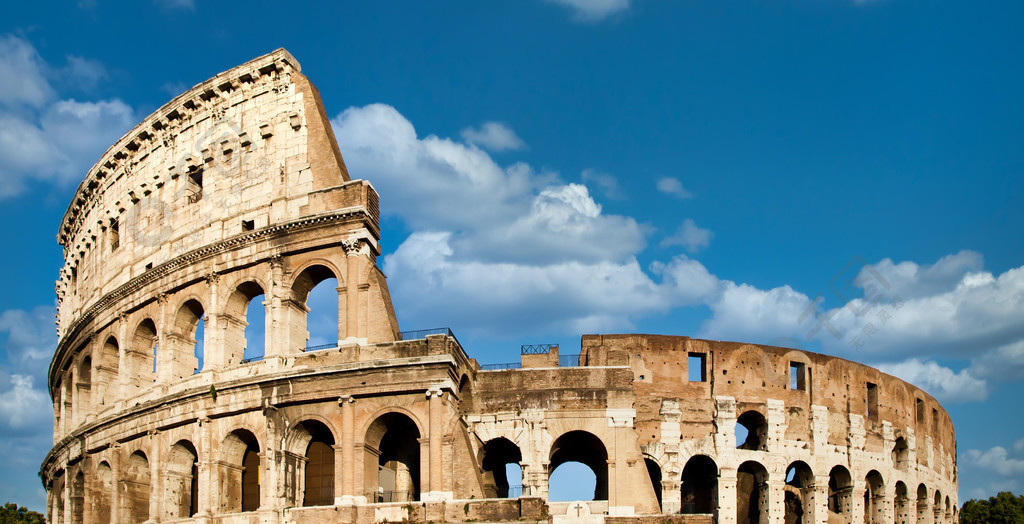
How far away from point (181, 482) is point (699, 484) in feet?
59.3

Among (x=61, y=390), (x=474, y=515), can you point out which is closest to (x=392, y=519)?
(x=474, y=515)

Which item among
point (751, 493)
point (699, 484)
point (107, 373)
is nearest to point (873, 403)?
point (751, 493)

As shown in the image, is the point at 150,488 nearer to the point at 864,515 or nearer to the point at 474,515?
the point at 474,515

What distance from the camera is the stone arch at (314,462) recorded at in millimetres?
30344

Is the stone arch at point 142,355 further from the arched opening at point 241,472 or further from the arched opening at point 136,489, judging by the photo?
the arched opening at point 241,472

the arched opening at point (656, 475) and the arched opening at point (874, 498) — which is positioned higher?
the arched opening at point (656, 475)

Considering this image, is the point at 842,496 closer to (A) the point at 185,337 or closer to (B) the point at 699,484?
(B) the point at 699,484

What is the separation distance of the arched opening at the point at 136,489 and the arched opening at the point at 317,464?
6150 mm

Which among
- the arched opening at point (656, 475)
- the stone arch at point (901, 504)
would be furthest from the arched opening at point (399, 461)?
the stone arch at point (901, 504)

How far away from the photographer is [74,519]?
36.3m

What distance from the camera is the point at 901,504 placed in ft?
139

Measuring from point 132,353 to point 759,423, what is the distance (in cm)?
2209

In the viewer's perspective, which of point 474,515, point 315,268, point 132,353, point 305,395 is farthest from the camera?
point 132,353

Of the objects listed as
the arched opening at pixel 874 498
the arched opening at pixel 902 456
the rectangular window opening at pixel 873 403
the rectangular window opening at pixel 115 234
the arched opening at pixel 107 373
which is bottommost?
the arched opening at pixel 874 498
